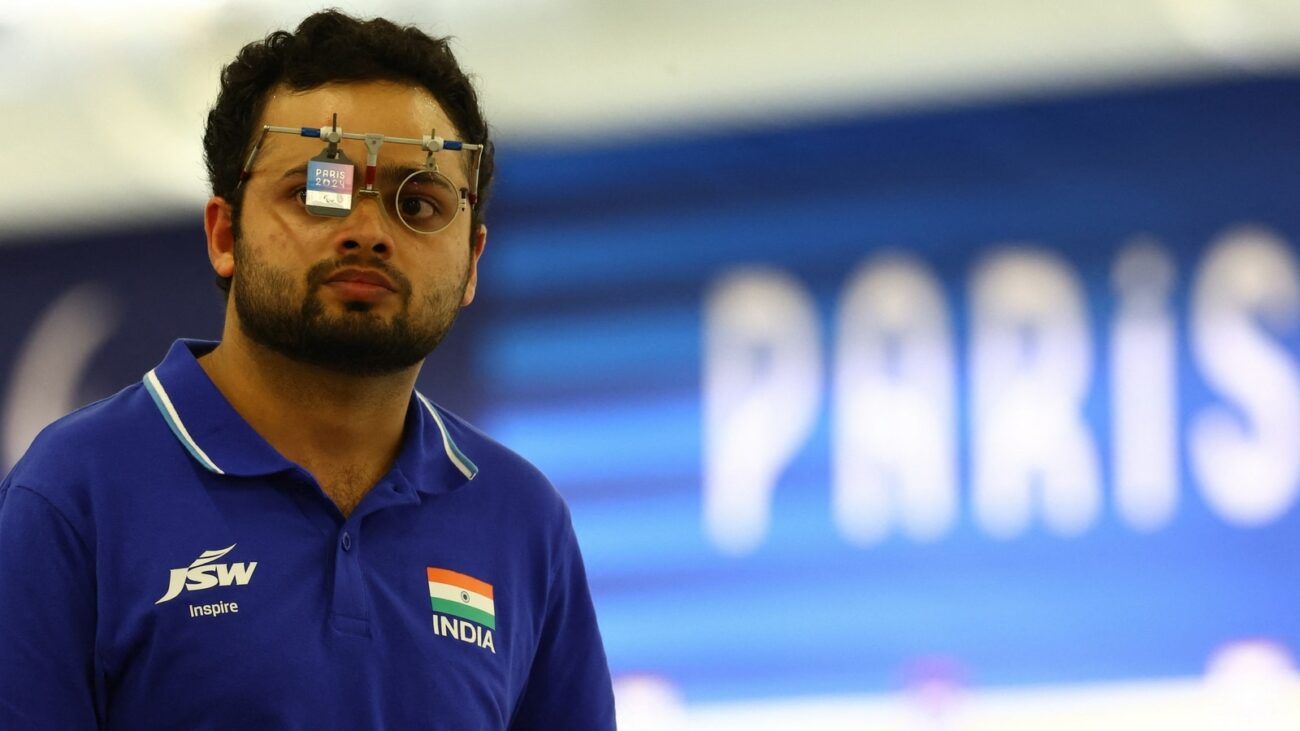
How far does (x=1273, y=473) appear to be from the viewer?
3.19m

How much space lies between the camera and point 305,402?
147 cm

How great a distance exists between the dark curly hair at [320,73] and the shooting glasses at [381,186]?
5 cm

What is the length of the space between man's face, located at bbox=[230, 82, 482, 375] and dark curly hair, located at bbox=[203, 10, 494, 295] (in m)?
0.02

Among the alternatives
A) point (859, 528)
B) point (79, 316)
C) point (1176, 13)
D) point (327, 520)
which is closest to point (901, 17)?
point (1176, 13)

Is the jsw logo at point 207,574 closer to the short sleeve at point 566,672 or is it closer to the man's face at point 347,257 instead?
the man's face at point 347,257

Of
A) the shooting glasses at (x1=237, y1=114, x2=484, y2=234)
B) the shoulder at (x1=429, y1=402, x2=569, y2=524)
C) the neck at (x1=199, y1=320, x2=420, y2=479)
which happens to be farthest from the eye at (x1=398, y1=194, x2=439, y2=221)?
the shoulder at (x1=429, y1=402, x2=569, y2=524)

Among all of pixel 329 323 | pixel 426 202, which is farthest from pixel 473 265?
pixel 329 323

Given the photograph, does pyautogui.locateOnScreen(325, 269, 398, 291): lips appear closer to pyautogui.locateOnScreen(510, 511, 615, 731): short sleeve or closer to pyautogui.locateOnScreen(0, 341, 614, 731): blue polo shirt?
pyautogui.locateOnScreen(0, 341, 614, 731): blue polo shirt

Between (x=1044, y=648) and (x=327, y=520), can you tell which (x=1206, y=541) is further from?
(x=327, y=520)

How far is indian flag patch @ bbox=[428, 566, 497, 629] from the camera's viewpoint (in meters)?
1.45

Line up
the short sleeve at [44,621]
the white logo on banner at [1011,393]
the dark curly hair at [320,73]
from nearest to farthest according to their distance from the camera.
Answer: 1. the short sleeve at [44,621]
2. the dark curly hair at [320,73]
3. the white logo on banner at [1011,393]

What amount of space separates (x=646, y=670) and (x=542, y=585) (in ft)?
6.47

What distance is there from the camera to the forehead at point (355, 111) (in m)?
1.48

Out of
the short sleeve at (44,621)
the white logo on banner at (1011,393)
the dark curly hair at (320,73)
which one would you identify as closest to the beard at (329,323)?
the dark curly hair at (320,73)
